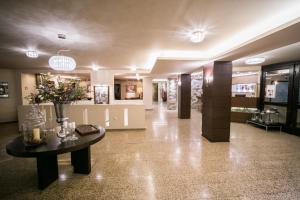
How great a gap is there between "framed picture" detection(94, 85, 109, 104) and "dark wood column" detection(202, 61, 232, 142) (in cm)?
549

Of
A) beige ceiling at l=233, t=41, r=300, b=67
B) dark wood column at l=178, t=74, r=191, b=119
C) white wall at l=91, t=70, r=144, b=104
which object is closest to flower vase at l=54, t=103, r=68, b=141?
beige ceiling at l=233, t=41, r=300, b=67

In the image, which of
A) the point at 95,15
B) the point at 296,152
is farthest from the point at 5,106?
the point at 296,152

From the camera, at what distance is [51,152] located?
1968mm

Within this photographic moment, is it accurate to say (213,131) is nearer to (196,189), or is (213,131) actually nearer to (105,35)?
(196,189)

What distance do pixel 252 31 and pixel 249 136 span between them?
363 cm

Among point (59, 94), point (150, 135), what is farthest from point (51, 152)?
point (150, 135)

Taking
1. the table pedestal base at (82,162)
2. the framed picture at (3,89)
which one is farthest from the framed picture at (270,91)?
the framed picture at (3,89)

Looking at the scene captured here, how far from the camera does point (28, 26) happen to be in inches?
97.0

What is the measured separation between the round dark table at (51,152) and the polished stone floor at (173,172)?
15cm

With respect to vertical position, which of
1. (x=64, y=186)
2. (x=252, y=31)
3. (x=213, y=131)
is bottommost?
(x=64, y=186)

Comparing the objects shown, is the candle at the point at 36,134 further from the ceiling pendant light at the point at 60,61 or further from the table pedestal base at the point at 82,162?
the ceiling pendant light at the point at 60,61

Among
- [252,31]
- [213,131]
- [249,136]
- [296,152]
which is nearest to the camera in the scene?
[252,31]

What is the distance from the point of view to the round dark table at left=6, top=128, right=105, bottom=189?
1.95 meters

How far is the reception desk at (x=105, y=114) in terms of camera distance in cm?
550
